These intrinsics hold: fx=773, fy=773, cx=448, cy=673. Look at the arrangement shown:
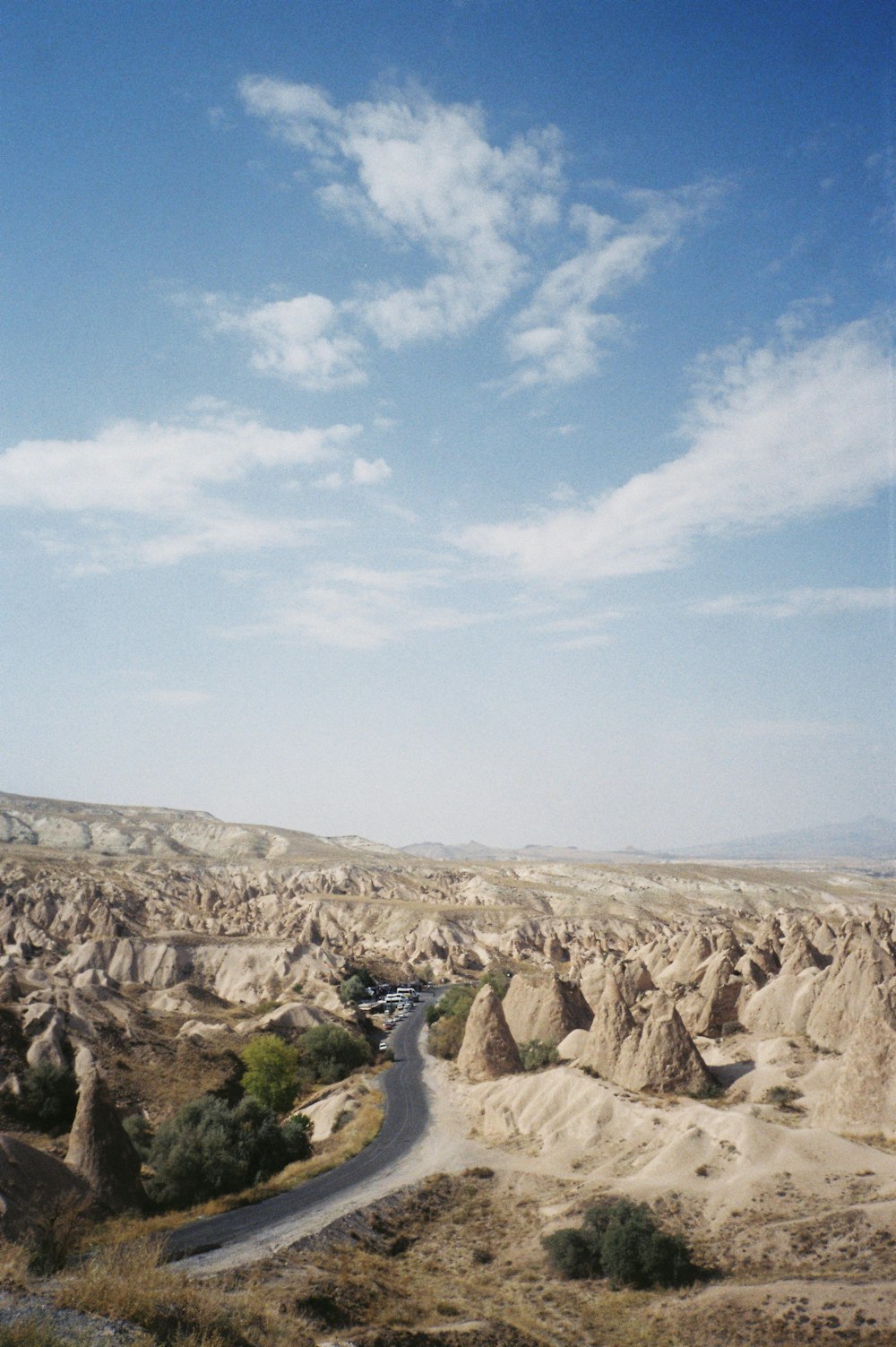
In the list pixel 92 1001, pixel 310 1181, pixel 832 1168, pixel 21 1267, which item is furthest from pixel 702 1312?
pixel 92 1001

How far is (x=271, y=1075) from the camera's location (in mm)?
43500

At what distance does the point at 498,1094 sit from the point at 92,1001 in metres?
26.8

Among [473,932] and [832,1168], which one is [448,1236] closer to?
[832,1168]

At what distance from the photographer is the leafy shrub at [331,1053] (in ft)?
167

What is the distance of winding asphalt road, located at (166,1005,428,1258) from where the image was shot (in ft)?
82.2

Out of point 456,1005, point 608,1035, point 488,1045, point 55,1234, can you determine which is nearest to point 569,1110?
point 608,1035

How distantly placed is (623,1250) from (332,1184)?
13617 millimetres

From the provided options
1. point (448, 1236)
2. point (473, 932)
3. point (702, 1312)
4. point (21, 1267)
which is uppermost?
point (21, 1267)

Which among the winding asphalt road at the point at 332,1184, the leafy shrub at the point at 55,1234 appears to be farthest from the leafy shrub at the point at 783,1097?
the leafy shrub at the point at 55,1234

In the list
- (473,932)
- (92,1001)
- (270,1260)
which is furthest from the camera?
(473,932)

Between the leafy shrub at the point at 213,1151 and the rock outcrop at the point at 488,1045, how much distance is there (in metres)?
12.0

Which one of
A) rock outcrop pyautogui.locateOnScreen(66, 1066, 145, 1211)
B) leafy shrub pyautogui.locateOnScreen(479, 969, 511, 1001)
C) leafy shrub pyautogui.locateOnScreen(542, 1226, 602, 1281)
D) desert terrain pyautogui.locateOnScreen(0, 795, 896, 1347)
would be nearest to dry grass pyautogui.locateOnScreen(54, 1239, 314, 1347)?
desert terrain pyautogui.locateOnScreen(0, 795, 896, 1347)

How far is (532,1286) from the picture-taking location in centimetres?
2208

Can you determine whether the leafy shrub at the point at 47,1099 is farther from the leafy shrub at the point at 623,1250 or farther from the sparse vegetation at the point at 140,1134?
the leafy shrub at the point at 623,1250
